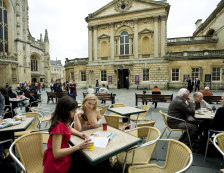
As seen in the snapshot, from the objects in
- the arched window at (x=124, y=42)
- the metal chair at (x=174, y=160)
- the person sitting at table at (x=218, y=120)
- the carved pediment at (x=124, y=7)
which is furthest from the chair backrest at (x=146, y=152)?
the carved pediment at (x=124, y=7)

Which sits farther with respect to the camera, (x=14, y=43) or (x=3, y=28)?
(x=14, y=43)

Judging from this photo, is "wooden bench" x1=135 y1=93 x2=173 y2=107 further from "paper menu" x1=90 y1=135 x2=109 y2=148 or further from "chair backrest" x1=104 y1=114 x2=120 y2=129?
"paper menu" x1=90 y1=135 x2=109 y2=148

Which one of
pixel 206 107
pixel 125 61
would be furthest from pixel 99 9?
pixel 206 107

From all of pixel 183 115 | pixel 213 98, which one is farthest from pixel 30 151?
pixel 213 98

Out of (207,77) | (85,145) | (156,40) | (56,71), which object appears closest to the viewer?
(85,145)

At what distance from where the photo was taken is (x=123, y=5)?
2164cm

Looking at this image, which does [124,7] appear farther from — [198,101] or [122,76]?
[198,101]

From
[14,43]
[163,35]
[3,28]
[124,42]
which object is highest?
[3,28]

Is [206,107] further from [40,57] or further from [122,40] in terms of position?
[40,57]

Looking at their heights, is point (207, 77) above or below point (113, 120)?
above

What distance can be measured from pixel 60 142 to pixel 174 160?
1.58 metres

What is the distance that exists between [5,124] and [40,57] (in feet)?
116

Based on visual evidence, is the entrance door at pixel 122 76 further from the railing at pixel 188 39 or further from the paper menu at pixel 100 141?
the paper menu at pixel 100 141

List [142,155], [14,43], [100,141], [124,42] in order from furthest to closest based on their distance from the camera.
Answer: [14,43]
[124,42]
[142,155]
[100,141]
